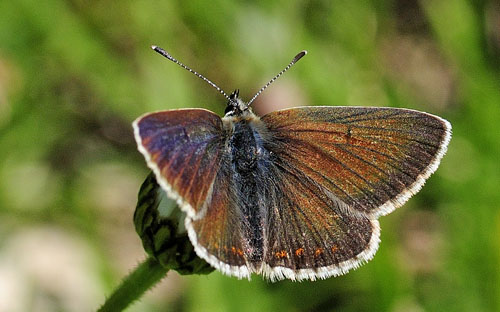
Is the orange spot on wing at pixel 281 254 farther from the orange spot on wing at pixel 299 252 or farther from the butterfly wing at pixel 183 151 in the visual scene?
the butterfly wing at pixel 183 151

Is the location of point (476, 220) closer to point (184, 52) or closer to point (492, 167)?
point (492, 167)

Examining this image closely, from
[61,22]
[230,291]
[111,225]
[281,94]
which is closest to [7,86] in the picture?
[61,22]

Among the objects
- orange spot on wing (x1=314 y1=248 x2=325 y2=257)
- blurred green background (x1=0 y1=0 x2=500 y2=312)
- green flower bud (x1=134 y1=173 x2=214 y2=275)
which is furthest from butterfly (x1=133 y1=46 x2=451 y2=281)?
blurred green background (x1=0 y1=0 x2=500 y2=312)

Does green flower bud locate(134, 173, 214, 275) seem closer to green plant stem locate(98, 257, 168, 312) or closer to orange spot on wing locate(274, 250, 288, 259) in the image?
green plant stem locate(98, 257, 168, 312)

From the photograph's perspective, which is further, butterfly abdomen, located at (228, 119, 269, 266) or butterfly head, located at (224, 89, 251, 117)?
butterfly head, located at (224, 89, 251, 117)

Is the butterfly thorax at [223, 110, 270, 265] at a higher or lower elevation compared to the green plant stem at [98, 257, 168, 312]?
higher
